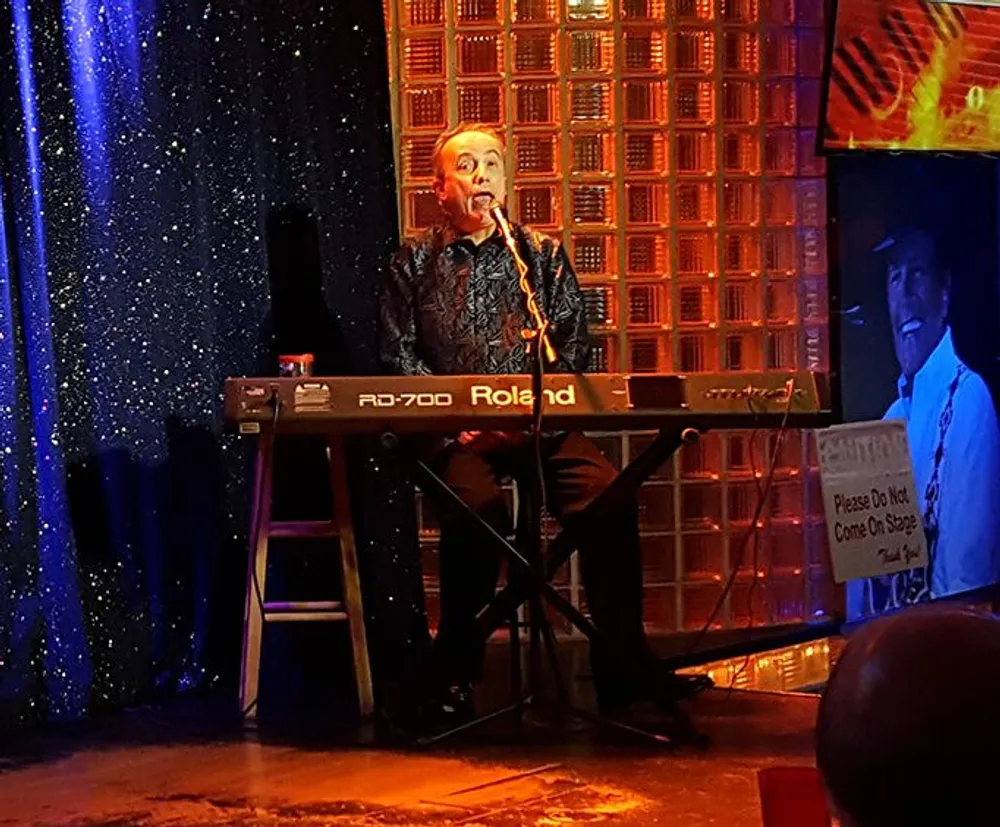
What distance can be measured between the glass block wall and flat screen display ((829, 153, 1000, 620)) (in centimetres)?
15

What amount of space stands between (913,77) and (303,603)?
8.11 feet

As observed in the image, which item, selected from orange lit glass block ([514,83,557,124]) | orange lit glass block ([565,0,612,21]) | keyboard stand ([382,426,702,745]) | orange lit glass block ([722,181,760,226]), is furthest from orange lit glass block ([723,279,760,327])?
keyboard stand ([382,426,702,745])

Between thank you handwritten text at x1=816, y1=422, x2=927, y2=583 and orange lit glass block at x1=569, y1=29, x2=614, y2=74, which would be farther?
thank you handwritten text at x1=816, y1=422, x2=927, y2=583

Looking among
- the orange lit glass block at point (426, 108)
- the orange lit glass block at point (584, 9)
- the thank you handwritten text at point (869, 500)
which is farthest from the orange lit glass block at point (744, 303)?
the orange lit glass block at point (426, 108)

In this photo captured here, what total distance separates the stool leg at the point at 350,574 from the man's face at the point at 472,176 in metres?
0.58

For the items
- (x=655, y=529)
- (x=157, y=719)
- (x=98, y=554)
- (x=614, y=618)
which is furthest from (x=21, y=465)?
(x=655, y=529)

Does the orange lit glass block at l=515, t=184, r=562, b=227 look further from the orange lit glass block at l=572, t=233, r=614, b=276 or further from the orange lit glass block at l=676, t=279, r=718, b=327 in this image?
the orange lit glass block at l=676, t=279, r=718, b=327

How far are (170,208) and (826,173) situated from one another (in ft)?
6.43

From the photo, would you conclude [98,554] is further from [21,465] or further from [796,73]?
[796,73]

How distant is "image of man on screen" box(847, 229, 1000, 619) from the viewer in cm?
470

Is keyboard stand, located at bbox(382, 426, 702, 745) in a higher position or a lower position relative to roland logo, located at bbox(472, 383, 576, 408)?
lower

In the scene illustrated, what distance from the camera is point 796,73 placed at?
443 centimetres

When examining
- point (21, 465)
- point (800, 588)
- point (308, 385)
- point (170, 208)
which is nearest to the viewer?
point (308, 385)

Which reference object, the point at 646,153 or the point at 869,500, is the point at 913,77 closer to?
the point at 646,153
